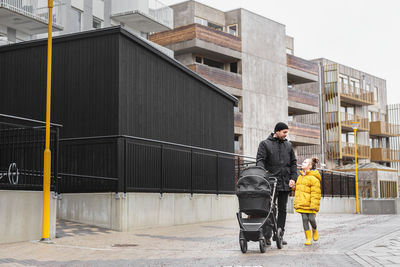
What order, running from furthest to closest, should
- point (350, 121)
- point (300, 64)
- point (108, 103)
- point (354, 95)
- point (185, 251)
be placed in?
point (354, 95), point (350, 121), point (300, 64), point (108, 103), point (185, 251)

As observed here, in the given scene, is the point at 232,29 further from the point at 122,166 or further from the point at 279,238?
the point at 279,238

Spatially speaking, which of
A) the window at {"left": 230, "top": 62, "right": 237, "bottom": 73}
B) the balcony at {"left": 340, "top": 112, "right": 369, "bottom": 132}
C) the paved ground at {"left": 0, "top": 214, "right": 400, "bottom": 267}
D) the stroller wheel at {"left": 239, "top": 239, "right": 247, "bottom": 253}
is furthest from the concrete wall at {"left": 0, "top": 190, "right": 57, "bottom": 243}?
the balcony at {"left": 340, "top": 112, "right": 369, "bottom": 132}

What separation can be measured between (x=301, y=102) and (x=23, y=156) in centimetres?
4004

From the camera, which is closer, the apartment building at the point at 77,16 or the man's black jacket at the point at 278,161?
the man's black jacket at the point at 278,161

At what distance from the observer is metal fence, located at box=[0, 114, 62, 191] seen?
11.5m

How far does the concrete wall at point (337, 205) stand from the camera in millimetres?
32594

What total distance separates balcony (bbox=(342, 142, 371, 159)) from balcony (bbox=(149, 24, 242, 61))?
19.2m

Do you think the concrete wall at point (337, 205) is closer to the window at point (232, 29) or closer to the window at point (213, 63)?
the window at point (213, 63)

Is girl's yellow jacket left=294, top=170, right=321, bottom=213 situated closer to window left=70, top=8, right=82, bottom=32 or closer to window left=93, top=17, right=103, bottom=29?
window left=70, top=8, right=82, bottom=32

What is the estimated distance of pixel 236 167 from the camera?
876 inches

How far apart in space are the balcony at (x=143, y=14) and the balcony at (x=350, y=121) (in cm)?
2576

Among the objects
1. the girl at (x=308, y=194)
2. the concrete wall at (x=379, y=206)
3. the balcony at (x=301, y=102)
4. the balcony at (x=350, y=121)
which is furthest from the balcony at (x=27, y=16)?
the balcony at (x=350, y=121)

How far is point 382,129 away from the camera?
63.7 meters

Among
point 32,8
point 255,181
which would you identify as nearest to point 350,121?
point 32,8
